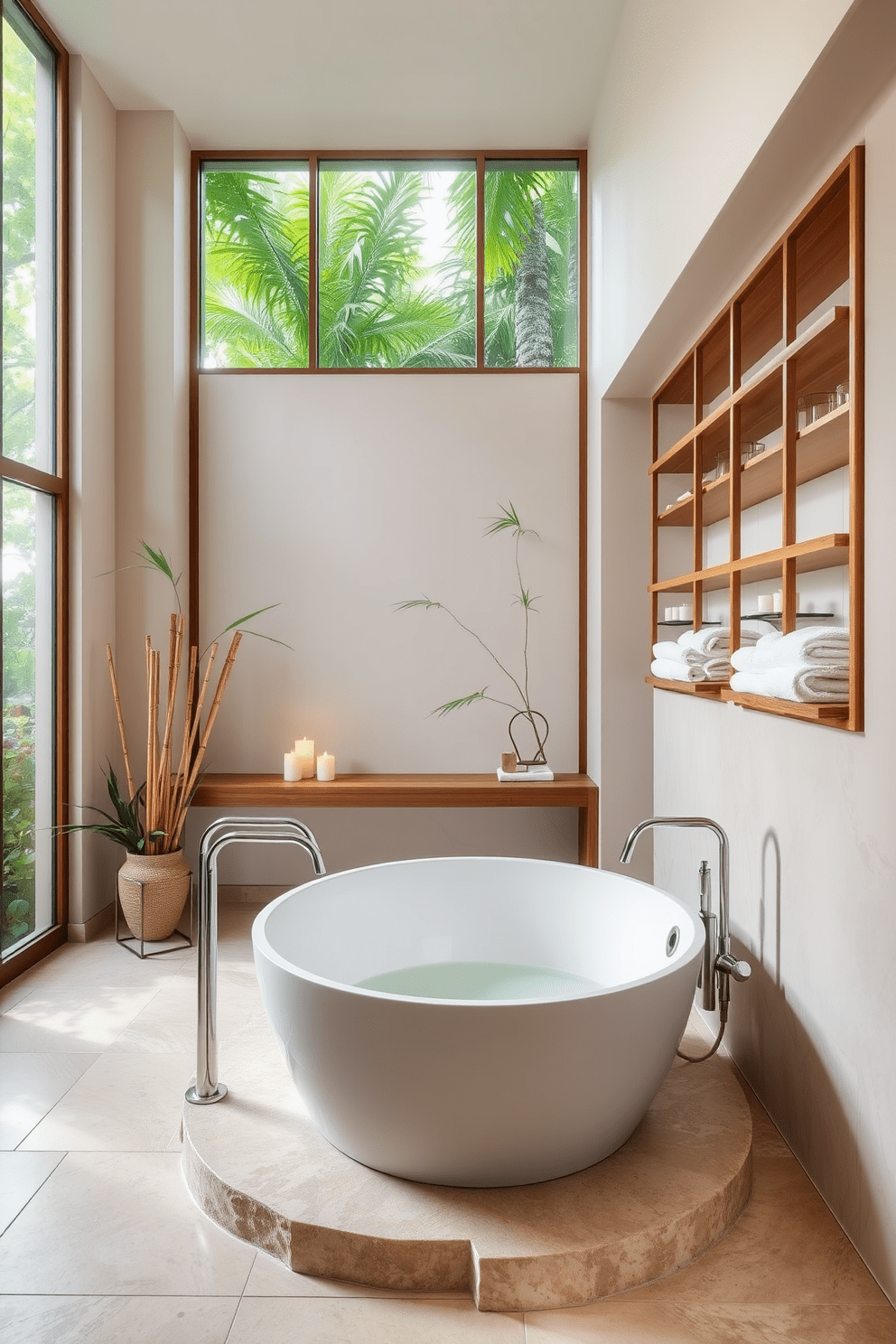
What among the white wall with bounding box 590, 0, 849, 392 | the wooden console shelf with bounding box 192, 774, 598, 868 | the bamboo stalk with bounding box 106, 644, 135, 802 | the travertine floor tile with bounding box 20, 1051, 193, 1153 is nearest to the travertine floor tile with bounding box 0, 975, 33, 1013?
the travertine floor tile with bounding box 20, 1051, 193, 1153

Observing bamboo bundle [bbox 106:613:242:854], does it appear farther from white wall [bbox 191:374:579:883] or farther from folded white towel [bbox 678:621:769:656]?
folded white towel [bbox 678:621:769:656]

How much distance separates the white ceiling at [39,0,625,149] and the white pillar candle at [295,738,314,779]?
8.41 feet

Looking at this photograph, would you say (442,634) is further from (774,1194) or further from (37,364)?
(774,1194)

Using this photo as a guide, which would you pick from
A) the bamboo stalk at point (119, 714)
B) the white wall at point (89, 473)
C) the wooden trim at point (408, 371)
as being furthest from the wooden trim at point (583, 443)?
the bamboo stalk at point (119, 714)

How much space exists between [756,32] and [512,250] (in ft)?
7.42

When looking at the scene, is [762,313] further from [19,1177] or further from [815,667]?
[19,1177]

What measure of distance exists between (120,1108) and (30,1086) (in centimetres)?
30

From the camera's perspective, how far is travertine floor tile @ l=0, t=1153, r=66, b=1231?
71.0 inches

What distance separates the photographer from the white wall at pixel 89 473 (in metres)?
3.39

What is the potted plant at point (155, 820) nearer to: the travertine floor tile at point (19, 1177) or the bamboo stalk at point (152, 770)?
the bamboo stalk at point (152, 770)

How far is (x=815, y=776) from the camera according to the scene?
186 centimetres

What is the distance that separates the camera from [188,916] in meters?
3.62

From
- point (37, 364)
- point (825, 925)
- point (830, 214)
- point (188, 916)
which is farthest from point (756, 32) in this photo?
point (188, 916)

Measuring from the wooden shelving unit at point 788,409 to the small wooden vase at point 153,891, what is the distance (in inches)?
75.1
